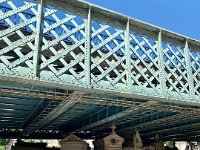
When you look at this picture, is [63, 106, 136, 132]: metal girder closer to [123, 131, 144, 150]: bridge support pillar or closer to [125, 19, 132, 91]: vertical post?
[123, 131, 144, 150]: bridge support pillar

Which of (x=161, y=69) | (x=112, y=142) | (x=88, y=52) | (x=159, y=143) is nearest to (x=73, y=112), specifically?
(x=112, y=142)

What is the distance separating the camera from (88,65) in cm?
1215

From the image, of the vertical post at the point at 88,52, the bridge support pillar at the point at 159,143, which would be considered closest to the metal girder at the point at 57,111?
the vertical post at the point at 88,52

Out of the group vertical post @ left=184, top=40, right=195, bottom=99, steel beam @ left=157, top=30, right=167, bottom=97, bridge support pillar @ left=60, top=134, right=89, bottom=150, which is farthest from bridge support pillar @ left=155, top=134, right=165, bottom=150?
steel beam @ left=157, top=30, right=167, bottom=97

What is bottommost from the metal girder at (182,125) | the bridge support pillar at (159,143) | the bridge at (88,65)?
the bridge support pillar at (159,143)

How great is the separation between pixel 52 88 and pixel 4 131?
16.8 m

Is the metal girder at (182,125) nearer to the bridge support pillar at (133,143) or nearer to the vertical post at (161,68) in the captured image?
the bridge support pillar at (133,143)

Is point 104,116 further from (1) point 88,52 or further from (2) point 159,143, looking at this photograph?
(2) point 159,143

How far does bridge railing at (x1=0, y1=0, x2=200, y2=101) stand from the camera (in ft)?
36.4

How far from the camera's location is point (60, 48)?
13.1 metres

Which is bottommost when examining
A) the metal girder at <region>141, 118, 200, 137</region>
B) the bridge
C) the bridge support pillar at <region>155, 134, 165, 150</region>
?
the bridge support pillar at <region>155, 134, 165, 150</region>

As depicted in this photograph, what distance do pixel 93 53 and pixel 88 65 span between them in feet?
4.24

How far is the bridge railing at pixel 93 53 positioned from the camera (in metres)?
11.1

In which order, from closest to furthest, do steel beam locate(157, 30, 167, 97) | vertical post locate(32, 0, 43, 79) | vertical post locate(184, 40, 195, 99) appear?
vertical post locate(32, 0, 43, 79) < steel beam locate(157, 30, 167, 97) < vertical post locate(184, 40, 195, 99)
